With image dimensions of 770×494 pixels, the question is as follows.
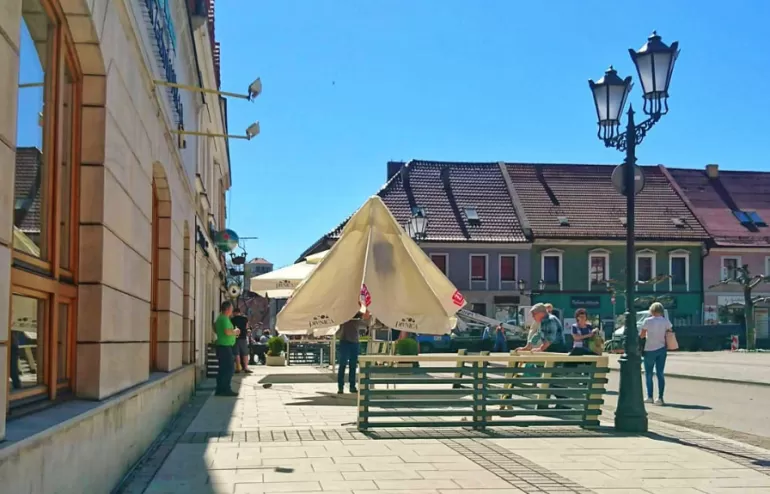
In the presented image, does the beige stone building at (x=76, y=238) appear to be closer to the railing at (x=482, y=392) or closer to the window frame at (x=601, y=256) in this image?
the railing at (x=482, y=392)

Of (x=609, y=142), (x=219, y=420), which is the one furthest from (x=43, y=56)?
(x=609, y=142)

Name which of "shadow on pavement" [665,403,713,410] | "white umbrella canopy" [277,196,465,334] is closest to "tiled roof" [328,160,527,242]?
"shadow on pavement" [665,403,713,410]

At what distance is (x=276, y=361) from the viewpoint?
24.9m

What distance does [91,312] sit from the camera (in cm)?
625

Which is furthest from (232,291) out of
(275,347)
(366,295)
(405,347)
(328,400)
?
(366,295)

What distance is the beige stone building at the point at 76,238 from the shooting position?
4.25 metres

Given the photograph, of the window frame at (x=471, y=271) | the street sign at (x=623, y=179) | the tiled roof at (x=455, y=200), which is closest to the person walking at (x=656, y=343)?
the street sign at (x=623, y=179)

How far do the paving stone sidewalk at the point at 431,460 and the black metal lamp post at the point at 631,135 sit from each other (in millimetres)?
419

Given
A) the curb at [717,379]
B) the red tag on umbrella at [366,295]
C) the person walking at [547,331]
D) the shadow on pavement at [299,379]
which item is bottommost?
the curb at [717,379]

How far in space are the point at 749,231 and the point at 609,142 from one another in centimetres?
4679

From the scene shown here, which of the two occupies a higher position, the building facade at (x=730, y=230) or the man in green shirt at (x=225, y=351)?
the building facade at (x=730, y=230)

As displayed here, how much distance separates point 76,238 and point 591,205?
50024mm

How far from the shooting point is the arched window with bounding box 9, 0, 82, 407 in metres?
4.90

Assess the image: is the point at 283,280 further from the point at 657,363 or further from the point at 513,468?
the point at 513,468
